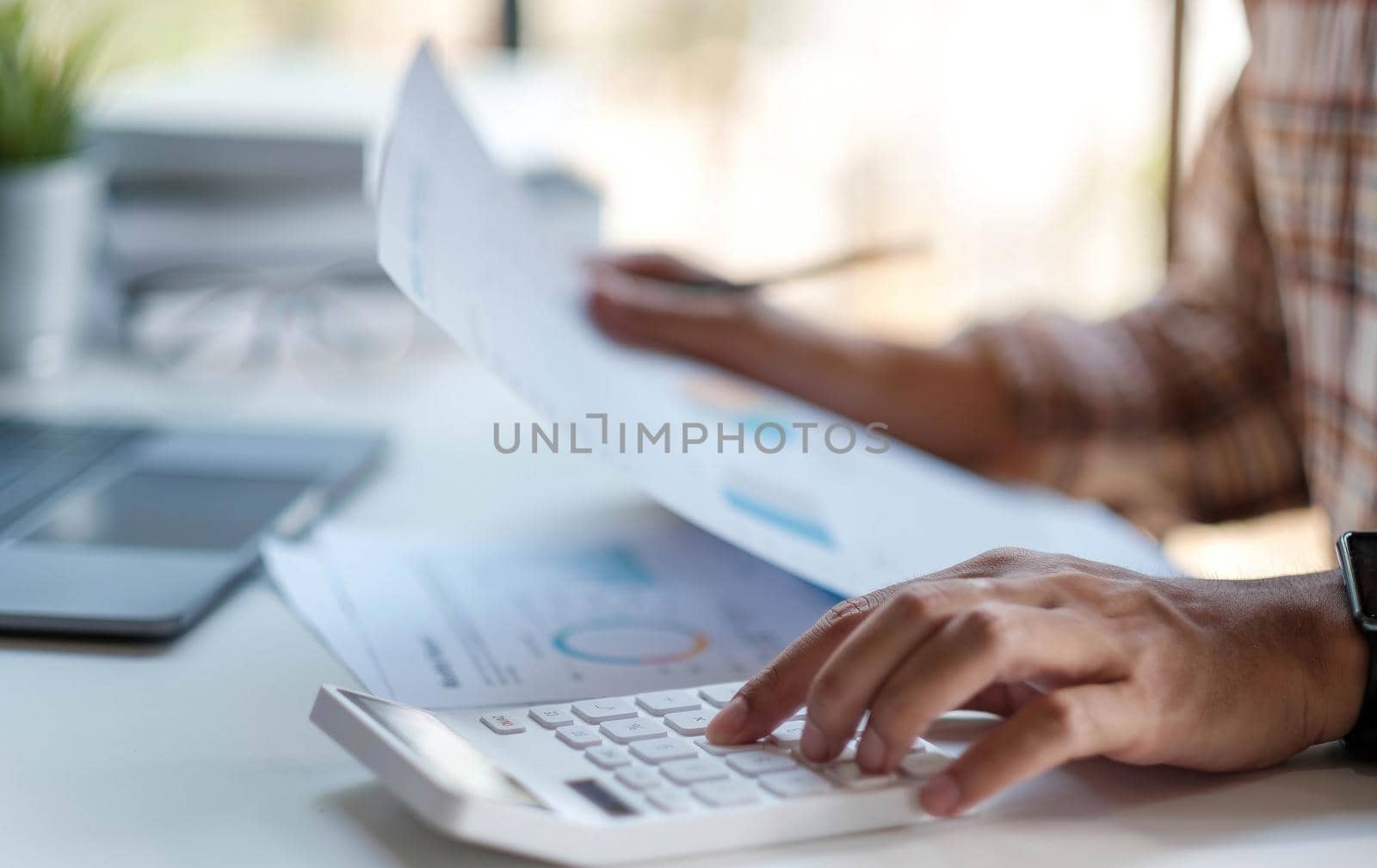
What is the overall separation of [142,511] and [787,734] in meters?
0.38

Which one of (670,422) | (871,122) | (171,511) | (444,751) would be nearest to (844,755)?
(444,751)

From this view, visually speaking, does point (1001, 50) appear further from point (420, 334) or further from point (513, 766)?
point (513, 766)

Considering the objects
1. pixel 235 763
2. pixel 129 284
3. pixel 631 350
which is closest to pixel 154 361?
pixel 129 284

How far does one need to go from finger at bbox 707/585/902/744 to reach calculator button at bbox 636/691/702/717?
19 millimetres

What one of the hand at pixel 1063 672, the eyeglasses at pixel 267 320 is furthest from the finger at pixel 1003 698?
the eyeglasses at pixel 267 320

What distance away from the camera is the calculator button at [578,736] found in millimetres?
390

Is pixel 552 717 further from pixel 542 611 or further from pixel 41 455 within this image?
pixel 41 455

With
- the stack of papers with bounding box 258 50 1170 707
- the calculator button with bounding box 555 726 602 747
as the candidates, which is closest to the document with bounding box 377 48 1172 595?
the stack of papers with bounding box 258 50 1170 707

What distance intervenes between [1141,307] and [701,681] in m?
0.61

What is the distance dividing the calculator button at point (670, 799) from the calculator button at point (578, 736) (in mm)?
36

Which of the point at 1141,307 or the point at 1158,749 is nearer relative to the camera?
the point at 1158,749

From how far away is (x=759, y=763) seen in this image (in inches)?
15.1

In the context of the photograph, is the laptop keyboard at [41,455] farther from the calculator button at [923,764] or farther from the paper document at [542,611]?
the calculator button at [923,764]

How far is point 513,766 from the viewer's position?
372 millimetres
